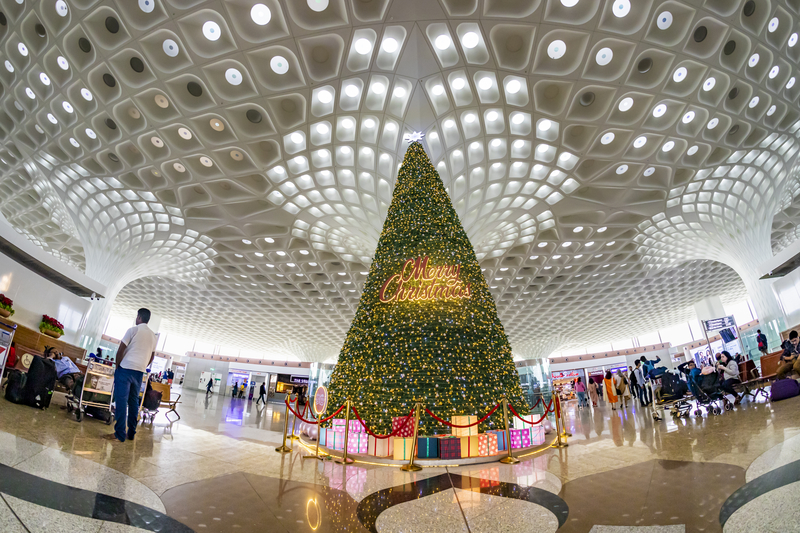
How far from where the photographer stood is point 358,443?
5980mm

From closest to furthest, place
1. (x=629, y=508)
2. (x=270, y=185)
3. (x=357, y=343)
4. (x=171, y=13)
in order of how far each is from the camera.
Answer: (x=629, y=508) → (x=357, y=343) → (x=171, y=13) → (x=270, y=185)

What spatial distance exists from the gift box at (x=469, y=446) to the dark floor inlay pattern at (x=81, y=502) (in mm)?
4084

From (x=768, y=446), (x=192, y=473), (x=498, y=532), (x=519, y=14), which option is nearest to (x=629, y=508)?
(x=498, y=532)

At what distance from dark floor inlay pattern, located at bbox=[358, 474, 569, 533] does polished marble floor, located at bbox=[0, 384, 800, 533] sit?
18 millimetres

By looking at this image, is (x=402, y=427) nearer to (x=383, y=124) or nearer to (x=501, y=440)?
(x=501, y=440)

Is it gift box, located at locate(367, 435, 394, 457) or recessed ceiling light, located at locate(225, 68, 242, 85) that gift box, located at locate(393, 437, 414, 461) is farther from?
recessed ceiling light, located at locate(225, 68, 242, 85)

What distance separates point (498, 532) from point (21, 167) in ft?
82.6

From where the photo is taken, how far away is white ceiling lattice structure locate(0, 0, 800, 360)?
10.2 metres

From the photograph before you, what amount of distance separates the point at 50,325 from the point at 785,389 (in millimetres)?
24040

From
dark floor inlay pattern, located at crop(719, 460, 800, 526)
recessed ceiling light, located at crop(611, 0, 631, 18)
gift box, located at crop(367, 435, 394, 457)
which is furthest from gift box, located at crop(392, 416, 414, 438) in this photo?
recessed ceiling light, located at crop(611, 0, 631, 18)

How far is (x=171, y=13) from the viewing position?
31.8 feet

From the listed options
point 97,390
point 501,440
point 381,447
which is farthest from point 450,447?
point 97,390

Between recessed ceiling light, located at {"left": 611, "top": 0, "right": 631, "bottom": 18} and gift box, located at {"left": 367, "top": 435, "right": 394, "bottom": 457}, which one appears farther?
recessed ceiling light, located at {"left": 611, "top": 0, "right": 631, "bottom": 18}

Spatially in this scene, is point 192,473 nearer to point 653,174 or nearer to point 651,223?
point 653,174
